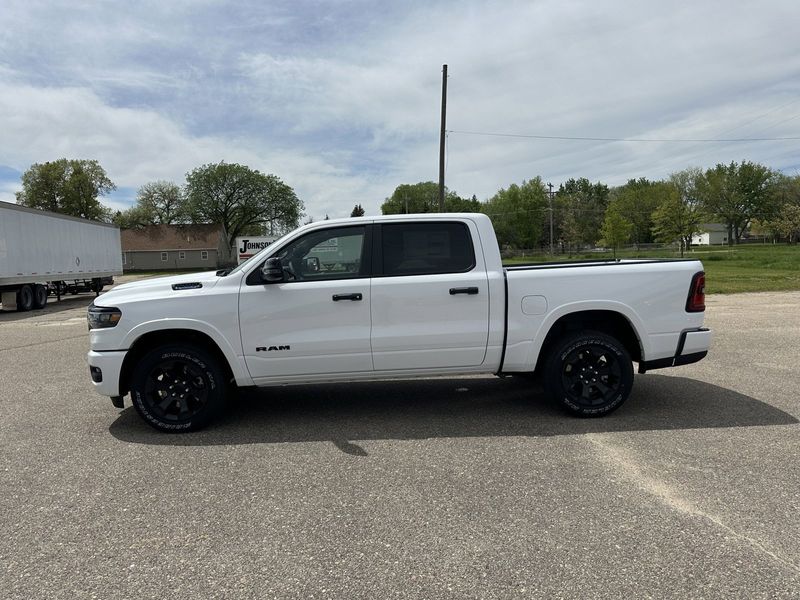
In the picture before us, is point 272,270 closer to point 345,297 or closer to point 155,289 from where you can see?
point 345,297

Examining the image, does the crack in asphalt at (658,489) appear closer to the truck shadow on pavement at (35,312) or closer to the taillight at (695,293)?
the taillight at (695,293)

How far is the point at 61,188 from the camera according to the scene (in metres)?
67.7

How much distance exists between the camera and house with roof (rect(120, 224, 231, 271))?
219 feet

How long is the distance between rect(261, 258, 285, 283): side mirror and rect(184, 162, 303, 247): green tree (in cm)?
6903

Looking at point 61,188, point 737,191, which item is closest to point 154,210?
point 61,188

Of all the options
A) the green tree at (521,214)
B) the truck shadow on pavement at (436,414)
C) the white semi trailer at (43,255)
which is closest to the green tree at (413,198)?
the green tree at (521,214)

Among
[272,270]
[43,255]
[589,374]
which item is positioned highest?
[43,255]

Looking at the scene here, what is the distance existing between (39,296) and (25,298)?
0.75m

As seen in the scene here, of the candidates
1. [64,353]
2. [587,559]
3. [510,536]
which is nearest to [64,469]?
[510,536]

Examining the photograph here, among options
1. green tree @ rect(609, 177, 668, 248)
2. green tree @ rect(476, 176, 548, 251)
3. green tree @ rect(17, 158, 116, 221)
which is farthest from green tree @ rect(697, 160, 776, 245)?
green tree @ rect(17, 158, 116, 221)

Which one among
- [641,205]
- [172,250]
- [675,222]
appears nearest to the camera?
[675,222]

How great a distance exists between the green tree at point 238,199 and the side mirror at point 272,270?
6903 centimetres

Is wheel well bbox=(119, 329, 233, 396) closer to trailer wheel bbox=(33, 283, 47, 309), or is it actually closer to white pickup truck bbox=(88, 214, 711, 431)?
white pickup truck bbox=(88, 214, 711, 431)

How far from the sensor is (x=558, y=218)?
95.7 m
